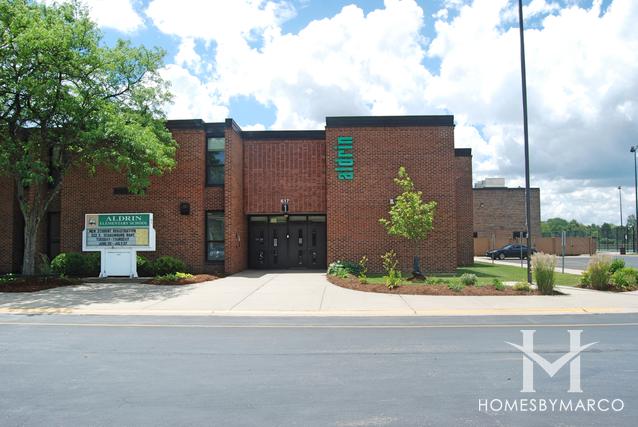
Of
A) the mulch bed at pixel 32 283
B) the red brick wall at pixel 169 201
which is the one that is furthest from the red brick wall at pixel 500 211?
the mulch bed at pixel 32 283

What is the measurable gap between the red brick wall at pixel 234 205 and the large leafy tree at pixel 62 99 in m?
2.96

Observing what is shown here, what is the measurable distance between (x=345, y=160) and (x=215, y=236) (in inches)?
260

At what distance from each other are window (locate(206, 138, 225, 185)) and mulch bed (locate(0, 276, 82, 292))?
22.3ft

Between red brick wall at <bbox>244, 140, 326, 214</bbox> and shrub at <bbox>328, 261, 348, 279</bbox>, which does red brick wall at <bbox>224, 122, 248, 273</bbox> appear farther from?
shrub at <bbox>328, 261, 348, 279</bbox>

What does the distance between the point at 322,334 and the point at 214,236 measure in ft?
42.1

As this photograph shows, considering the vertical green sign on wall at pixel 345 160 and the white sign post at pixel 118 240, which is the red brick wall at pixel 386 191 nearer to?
the vertical green sign on wall at pixel 345 160

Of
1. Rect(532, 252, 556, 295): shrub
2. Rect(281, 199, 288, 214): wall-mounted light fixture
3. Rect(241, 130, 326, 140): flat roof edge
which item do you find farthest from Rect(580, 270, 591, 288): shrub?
Rect(281, 199, 288, 214): wall-mounted light fixture

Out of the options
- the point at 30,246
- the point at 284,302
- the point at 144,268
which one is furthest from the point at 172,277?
the point at 284,302

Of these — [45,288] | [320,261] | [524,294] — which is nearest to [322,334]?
[524,294]

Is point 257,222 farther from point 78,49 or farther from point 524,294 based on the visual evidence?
point 524,294

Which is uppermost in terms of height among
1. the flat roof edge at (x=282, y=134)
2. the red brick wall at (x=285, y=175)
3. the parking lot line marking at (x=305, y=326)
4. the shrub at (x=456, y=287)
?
the flat roof edge at (x=282, y=134)

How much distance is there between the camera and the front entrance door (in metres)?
23.7

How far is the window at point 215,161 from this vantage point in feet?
69.0

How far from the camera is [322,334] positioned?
356 inches
